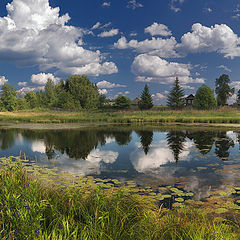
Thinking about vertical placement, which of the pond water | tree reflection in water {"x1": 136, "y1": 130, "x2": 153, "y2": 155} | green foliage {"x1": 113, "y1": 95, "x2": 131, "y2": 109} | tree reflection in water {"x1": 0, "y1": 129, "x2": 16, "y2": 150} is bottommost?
the pond water

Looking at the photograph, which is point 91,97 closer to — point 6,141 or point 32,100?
point 32,100

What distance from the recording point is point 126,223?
3641 mm

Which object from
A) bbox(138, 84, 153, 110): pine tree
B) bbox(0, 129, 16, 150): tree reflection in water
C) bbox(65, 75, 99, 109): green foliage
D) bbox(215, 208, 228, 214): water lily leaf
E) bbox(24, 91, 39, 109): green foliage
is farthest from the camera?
bbox(24, 91, 39, 109): green foliage

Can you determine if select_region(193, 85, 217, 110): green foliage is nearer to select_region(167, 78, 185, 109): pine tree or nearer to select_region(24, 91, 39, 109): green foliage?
select_region(167, 78, 185, 109): pine tree

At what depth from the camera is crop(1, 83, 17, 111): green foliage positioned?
245ft

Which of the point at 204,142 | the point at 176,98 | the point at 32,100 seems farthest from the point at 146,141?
the point at 32,100

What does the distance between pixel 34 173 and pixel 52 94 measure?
82095 mm

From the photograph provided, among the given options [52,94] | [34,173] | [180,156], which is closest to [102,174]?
[34,173]

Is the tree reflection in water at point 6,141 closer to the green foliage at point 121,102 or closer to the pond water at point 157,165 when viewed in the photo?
the pond water at point 157,165

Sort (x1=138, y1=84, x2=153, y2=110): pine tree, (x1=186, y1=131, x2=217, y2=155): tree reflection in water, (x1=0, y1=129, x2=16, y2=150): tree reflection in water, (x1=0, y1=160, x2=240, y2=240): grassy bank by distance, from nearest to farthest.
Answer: (x1=0, y1=160, x2=240, y2=240): grassy bank → (x1=186, y1=131, x2=217, y2=155): tree reflection in water → (x1=0, y1=129, x2=16, y2=150): tree reflection in water → (x1=138, y1=84, x2=153, y2=110): pine tree

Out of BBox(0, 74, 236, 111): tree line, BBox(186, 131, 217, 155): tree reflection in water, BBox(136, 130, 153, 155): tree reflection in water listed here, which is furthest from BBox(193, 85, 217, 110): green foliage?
BBox(136, 130, 153, 155): tree reflection in water

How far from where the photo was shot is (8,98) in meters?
76.7

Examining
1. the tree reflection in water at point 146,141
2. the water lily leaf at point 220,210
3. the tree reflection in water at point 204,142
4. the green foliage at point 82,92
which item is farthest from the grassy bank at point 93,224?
the green foliage at point 82,92

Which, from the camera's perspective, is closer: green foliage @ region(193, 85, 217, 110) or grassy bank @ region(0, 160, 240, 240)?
grassy bank @ region(0, 160, 240, 240)
